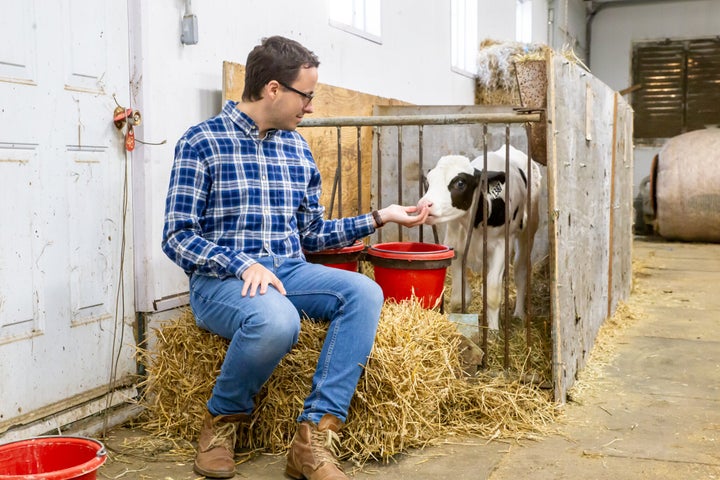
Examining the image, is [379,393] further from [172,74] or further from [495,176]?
[172,74]

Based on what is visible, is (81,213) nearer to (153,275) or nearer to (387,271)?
(153,275)

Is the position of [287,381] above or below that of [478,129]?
below

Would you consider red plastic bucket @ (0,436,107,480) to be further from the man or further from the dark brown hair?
the dark brown hair

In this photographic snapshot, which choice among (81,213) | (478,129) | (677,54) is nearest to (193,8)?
(81,213)

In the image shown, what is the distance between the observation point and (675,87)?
13.8m

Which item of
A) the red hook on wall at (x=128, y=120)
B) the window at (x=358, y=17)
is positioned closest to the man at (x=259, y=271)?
the red hook on wall at (x=128, y=120)

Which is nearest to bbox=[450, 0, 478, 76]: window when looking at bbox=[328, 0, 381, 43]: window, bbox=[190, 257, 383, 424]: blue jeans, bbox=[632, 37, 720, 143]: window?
bbox=[328, 0, 381, 43]: window

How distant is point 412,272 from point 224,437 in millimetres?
1003

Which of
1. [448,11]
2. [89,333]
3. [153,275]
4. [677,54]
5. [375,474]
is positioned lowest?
[375,474]

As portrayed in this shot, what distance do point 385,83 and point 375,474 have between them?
4113mm

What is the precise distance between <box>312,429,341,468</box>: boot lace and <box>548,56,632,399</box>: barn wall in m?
1.21

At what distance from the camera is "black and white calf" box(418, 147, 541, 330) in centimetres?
351

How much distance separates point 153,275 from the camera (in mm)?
3154

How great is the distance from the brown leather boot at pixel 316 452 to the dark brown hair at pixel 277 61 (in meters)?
1.11
